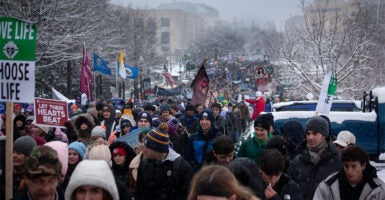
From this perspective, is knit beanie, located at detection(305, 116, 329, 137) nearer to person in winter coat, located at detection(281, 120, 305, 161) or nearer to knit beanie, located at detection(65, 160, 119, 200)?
person in winter coat, located at detection(281, 120, 305, 161)

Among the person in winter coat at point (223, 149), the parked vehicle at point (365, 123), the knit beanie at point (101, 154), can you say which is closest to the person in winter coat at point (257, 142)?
the person in winter coat at point (223, 149)

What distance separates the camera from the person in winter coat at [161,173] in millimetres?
6043

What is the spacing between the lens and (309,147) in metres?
6.62

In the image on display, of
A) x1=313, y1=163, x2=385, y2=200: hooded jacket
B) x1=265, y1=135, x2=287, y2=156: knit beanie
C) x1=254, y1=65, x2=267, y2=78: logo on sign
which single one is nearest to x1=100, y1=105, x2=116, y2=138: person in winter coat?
x1=265, y1=135, x2=287, y2=156: knit beanie

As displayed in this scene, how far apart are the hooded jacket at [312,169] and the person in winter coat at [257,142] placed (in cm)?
144

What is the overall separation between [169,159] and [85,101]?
46.7 feet

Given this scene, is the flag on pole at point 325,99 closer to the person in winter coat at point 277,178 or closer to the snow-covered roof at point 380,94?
the snow-covered roof at point 380,94

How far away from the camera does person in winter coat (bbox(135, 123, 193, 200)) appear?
6043mm

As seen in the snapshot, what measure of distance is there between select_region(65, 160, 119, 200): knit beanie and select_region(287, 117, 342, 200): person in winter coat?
9.08 ft

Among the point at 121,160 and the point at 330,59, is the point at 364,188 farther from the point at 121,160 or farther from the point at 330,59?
the point at 330,59

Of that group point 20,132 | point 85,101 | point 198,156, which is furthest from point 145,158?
point 85,101

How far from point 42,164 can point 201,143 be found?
4.58 m

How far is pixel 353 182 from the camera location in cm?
538

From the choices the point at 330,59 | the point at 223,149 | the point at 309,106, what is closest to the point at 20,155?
the point at 223,149
